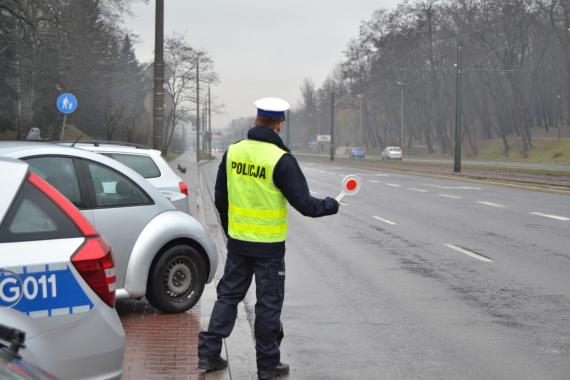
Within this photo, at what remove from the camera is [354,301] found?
8.71m

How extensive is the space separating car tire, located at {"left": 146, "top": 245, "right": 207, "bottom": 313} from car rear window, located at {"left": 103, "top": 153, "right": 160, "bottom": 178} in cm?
309

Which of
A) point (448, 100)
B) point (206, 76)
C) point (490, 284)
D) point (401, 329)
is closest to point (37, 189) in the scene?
point (401, 329)

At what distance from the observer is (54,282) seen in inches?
148

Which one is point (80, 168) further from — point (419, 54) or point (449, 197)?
point (419, 54)

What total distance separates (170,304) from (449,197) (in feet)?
59.8

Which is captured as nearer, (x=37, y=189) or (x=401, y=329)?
(x=37, y=189)

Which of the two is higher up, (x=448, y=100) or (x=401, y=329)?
(x=448, y=100)

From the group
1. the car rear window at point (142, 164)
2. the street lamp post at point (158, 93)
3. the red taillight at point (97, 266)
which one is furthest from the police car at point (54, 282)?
the street lamp post at point (158, 93)

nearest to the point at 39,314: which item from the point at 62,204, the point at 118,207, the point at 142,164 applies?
the point at 62,204

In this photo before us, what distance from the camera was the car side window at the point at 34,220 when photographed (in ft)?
12.7

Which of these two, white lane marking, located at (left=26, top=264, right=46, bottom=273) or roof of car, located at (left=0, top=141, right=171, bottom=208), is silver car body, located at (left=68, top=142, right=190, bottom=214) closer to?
roof of car, located at (left=0, top=141, right=171, bottom=208)

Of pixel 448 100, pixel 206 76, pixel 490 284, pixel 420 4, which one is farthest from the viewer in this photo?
pixel 448 100

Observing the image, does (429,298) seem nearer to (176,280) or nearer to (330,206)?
(176,280)

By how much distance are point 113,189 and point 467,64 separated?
66.5 m
